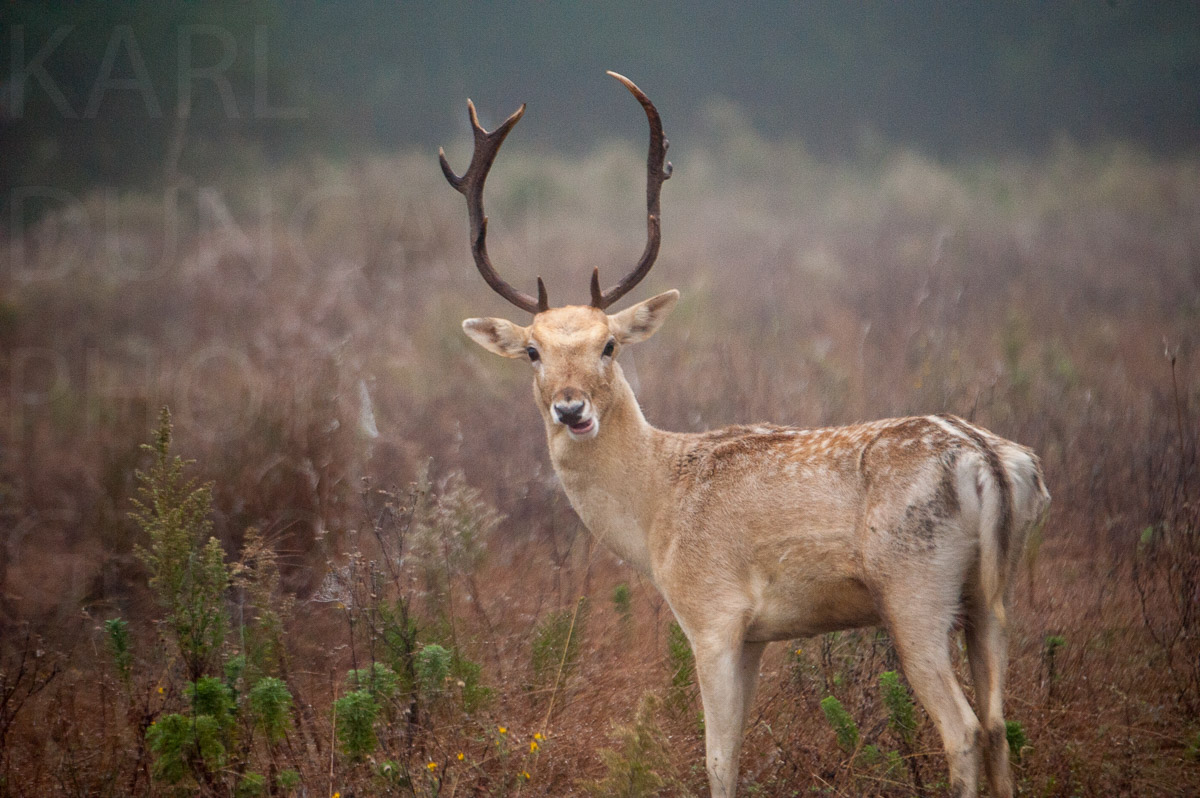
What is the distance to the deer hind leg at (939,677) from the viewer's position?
3811mm

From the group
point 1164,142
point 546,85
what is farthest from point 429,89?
point 1164,142

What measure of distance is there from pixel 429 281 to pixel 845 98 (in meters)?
14.1

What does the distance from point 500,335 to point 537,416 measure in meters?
4.37

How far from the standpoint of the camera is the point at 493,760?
183 inches

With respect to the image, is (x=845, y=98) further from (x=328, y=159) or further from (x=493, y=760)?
(x=493, y=760)

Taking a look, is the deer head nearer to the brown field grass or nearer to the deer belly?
the deer belly

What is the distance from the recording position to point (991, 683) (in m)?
4.03

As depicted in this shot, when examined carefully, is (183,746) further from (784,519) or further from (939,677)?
(939,677)

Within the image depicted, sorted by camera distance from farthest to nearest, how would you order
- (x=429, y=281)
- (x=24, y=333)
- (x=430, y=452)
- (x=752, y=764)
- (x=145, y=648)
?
(x=429, y=281) < (x=24, y=333) < (x=430, y=452) < (x=145, y=648) < (x=752, y=764)

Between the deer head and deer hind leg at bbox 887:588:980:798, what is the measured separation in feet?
5.15

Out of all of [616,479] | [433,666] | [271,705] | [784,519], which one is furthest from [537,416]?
[271,705]

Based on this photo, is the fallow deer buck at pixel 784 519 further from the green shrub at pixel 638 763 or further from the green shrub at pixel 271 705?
the green shrub at pixel 271 705

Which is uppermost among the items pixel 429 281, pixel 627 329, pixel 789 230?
pixel 789 230

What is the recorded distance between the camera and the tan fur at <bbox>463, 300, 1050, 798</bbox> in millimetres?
3844
